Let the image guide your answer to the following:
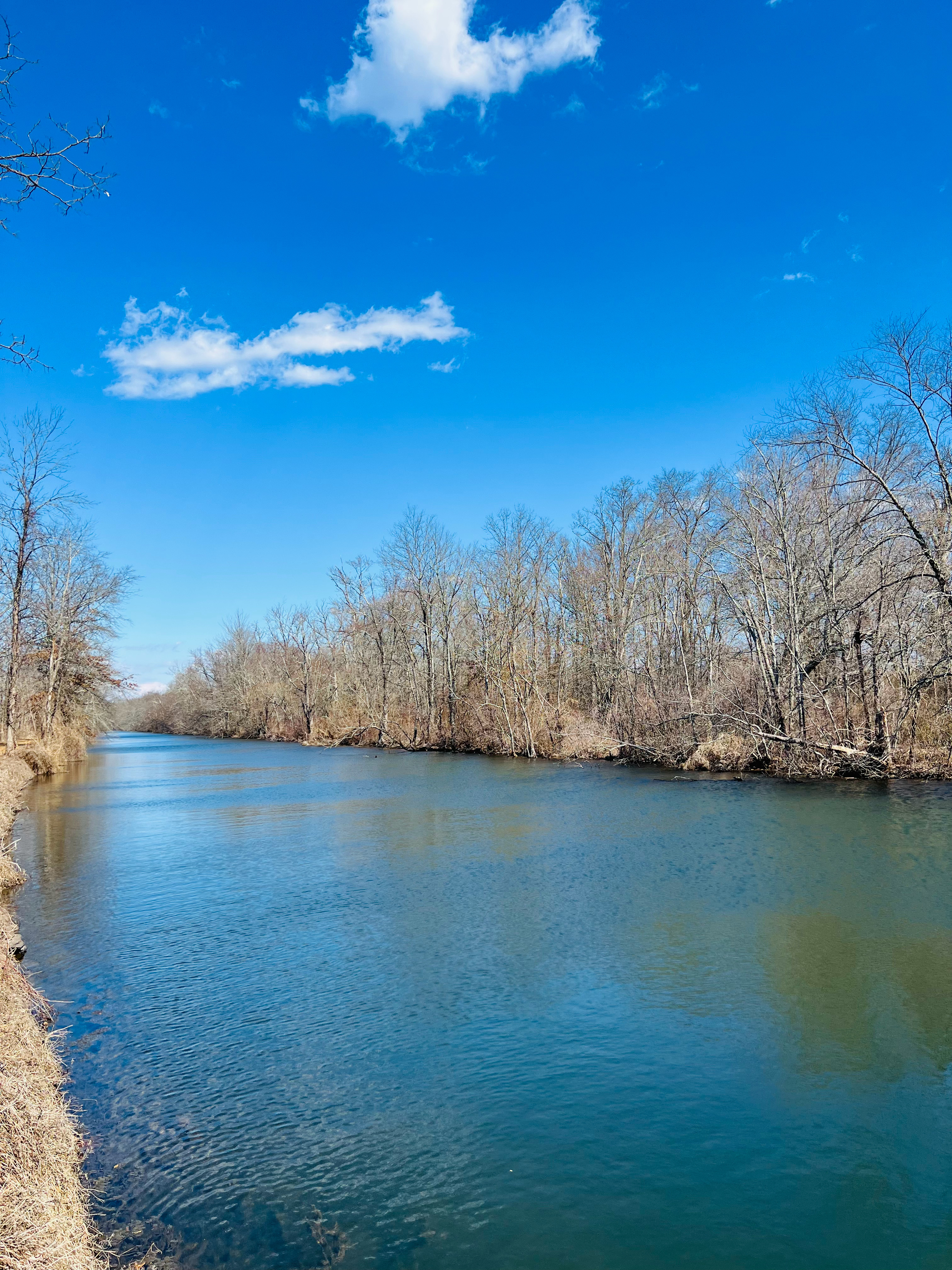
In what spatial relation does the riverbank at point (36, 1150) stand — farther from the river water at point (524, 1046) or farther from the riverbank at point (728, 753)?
the riverbank at point (728, 753)

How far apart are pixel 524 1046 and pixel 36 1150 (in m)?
4.25

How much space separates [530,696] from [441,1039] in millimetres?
33452

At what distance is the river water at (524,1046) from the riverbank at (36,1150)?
0.42 meters

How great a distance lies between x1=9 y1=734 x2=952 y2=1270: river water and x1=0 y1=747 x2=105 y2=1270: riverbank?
42 cm

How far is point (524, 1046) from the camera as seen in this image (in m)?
7.50

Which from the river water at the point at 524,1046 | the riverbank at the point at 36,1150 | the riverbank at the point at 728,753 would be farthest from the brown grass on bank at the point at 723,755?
the riverbank at the point at 36,1150

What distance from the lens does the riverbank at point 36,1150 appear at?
3.63 meters

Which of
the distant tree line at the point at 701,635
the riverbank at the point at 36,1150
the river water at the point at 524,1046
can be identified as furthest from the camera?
the distant tree line at the point at 701,635

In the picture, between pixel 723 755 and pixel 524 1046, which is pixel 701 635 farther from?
pixel 524 1046

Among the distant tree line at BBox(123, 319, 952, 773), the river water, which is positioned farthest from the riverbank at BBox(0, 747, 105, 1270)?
the distant tree line at BBox(123, 319, 952, 773)

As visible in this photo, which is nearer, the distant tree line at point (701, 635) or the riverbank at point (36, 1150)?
the riverbank at point (36, 1150)

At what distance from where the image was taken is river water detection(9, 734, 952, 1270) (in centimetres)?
507

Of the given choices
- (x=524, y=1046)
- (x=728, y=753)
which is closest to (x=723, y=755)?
(x=728, y=753)

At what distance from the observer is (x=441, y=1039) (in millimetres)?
7699
